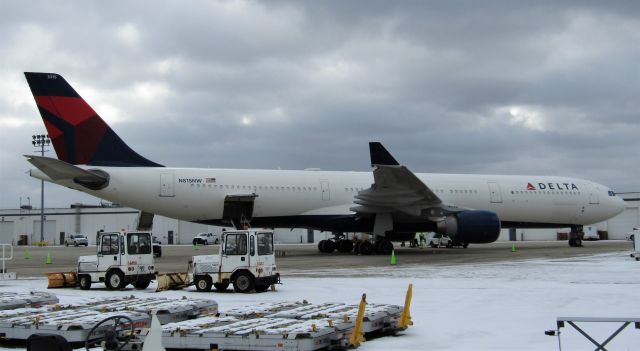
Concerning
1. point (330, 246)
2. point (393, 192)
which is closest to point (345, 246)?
point (330, 246)

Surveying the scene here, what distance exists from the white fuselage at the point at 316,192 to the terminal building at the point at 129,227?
94.7ft

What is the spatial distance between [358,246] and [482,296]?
19.2 meters

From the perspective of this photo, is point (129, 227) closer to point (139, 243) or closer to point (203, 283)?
point (139, 243)

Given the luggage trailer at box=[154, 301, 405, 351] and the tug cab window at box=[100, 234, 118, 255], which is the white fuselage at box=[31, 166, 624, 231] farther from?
the luggage trailer at box=[154, 301, 405, 351]

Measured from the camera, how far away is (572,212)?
1437 inches

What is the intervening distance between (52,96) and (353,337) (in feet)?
73.7

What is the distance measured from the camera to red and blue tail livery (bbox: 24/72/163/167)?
89.8ft

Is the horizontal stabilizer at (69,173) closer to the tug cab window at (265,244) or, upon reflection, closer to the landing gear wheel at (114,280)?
the landing gear wheel at (114,280)

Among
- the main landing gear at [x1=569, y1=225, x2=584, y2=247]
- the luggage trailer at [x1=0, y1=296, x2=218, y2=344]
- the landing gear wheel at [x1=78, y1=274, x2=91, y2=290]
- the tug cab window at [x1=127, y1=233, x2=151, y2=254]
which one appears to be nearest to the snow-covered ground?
the landing gear wheel at [x1=78, y1=274, x2=91, y2=290]

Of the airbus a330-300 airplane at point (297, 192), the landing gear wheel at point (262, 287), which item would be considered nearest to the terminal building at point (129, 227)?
the airbus a330-300 airplane at point (297, 192)

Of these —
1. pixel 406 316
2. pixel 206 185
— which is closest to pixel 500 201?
pixel 206 185

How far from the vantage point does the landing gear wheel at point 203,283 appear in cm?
1658

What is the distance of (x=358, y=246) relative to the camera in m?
33.2

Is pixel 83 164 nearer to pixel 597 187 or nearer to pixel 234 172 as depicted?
pixel 234 172
